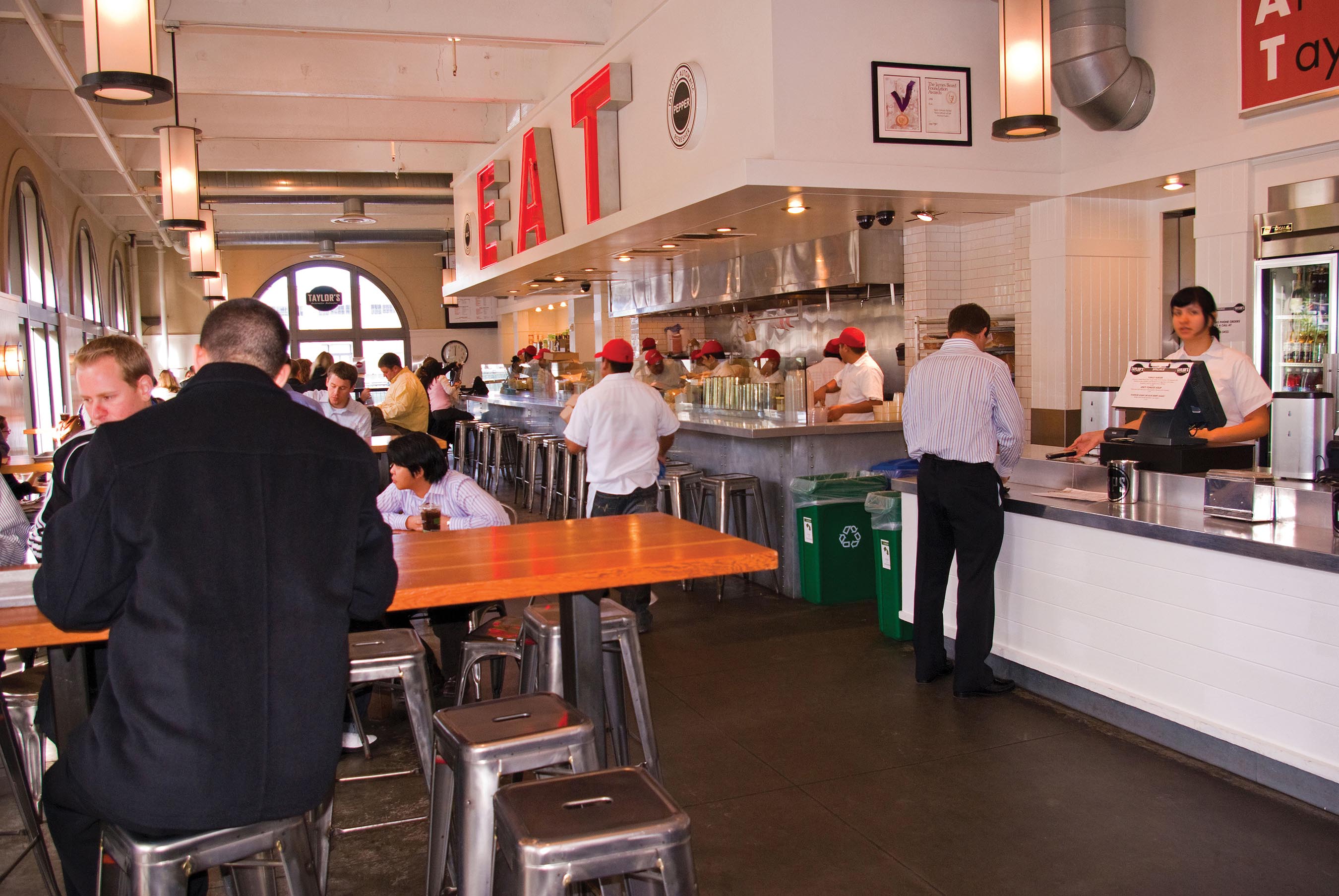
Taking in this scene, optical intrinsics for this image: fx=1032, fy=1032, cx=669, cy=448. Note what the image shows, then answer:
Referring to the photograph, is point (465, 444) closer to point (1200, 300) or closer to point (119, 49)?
point (119, 49)

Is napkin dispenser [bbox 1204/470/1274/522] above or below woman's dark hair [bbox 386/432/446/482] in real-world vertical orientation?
below

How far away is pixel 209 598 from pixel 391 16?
Result: 20.4 ft

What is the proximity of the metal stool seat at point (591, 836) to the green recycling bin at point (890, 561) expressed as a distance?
3382 millimetres

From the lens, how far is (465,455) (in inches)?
536

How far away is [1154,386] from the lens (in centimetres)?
402

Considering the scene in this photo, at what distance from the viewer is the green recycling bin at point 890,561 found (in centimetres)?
515

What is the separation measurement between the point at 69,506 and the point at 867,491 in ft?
16.0

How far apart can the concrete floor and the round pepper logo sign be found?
133cm

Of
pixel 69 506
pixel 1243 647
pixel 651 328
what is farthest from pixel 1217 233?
pixel 651 328

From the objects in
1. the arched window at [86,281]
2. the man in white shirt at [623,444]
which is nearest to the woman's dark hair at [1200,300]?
the man in white shirt at [623,444]

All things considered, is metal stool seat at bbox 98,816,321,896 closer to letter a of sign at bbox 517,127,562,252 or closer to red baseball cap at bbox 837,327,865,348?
red baseball cap at bbox 837,327,865,348

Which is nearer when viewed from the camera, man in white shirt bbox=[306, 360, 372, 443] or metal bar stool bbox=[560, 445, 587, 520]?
man in white shirt bbox=[306, 360, 372, 443]

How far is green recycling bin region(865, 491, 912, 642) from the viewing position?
16.9 ft

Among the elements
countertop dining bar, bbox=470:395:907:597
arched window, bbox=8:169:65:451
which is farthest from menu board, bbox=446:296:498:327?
countertop dining bar, bbox=470:395:907:597
